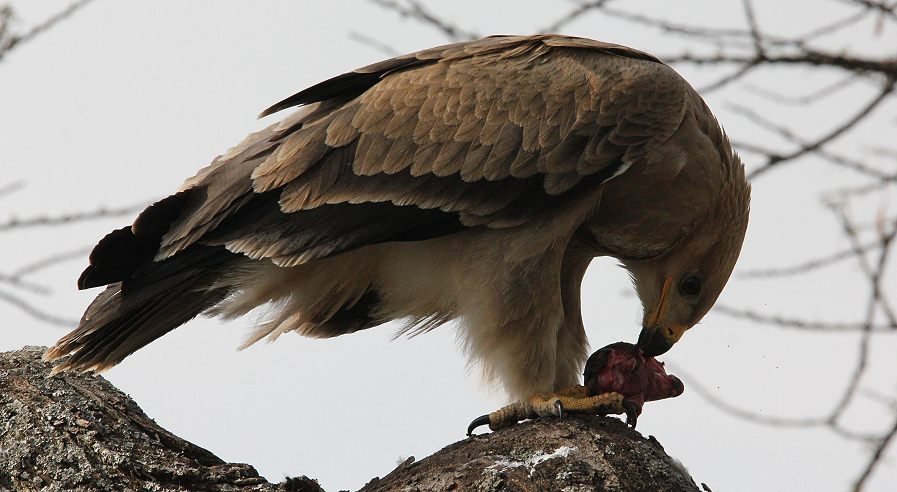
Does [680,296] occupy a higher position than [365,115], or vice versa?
[365,115]

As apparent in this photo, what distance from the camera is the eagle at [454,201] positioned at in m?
4.64

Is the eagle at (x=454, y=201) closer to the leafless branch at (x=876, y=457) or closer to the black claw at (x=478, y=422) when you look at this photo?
the black claw at (x=478, y=422)

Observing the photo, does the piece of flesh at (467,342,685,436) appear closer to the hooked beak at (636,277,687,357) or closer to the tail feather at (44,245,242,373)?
the hooked beak at (636,277,687,357)

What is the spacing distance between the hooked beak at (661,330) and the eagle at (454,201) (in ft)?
0.06

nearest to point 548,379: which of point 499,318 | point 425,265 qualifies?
point 499,318

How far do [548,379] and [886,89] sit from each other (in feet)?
6.17

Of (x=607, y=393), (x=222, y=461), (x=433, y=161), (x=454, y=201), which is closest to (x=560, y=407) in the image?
(x=607, y=393)

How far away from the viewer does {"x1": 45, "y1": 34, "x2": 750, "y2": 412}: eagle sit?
4.64 metres

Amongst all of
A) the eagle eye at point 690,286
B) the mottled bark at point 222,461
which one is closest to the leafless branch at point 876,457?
the mottled bark at point 222,461

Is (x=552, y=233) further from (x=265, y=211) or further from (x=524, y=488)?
(x=524, y=488)

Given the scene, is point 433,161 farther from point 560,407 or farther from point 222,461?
point 222,461

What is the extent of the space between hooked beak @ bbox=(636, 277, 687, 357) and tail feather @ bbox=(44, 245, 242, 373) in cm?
192

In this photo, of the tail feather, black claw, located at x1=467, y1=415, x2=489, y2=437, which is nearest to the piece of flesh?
black claw, located at x1=467, y1=415, x2=489, y2=437

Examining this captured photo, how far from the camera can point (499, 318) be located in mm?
4750
